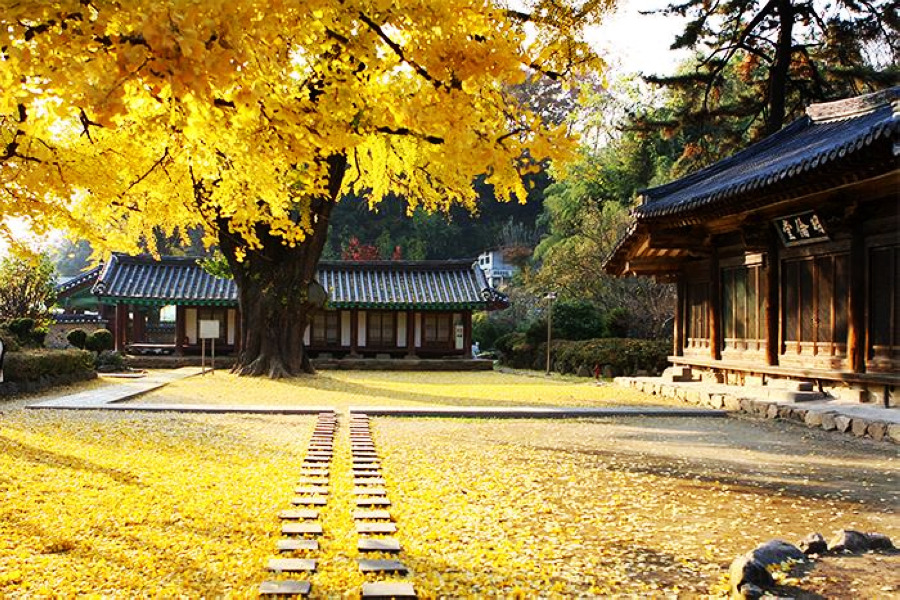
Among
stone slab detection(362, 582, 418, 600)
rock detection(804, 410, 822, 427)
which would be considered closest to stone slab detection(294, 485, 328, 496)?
stone slab detection(362, 582, 418, 600)

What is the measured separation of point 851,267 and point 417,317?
2027cm

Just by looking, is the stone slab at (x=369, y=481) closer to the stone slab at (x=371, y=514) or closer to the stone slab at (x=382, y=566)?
the stone slab at (x=371, y=514)

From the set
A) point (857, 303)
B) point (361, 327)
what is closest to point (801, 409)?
point (857, 303)

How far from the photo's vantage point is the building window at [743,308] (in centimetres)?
1491

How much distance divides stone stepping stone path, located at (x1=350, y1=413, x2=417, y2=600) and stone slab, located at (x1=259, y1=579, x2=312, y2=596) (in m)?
0.30

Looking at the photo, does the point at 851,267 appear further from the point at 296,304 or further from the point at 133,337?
the point at 133,337

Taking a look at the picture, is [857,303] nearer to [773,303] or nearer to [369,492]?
[773,303]

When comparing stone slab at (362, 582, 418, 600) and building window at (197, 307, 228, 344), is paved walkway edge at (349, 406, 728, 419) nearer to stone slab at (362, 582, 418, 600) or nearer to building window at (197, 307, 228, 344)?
stone slab at (362, 582, 418, 600)

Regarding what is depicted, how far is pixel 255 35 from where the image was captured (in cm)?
425

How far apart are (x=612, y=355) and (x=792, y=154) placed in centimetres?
1201

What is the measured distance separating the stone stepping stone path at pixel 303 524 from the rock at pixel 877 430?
6.99m

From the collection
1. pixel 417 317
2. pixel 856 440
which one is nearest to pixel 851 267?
pixel 856 440

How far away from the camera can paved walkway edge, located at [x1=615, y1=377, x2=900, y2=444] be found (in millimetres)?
9883

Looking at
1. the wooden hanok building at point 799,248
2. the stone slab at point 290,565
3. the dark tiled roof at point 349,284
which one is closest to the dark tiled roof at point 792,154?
the wooden hanok building at point 799,248
